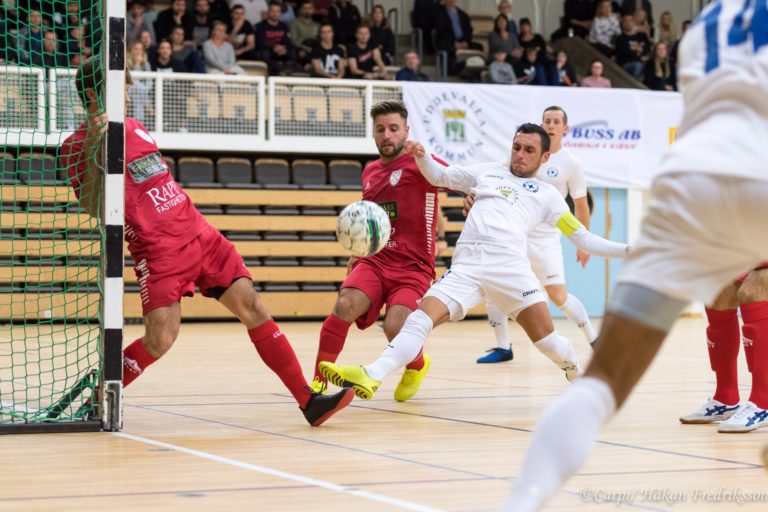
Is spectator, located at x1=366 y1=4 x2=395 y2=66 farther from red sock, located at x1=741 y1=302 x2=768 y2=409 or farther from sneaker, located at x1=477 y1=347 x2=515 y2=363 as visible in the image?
red sock, located at x1=741 y1=302 x2=768 y2=409

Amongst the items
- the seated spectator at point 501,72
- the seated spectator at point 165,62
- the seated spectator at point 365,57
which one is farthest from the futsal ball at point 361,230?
the seated spectator at point 501,72

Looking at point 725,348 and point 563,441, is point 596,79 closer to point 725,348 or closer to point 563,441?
point 725,348

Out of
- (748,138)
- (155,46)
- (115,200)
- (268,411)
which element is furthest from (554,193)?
(155,46)

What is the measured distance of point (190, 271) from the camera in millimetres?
5273

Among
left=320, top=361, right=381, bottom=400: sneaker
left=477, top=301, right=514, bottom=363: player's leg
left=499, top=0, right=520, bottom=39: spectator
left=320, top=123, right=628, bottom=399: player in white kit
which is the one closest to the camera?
left=320, top=361, right=381, bottom=400: sneaker

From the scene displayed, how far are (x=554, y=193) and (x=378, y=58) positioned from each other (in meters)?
11.4

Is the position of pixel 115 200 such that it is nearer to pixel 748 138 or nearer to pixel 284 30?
pixel 748 138

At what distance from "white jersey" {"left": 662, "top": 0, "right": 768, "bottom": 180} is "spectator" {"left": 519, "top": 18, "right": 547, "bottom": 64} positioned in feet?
54.0

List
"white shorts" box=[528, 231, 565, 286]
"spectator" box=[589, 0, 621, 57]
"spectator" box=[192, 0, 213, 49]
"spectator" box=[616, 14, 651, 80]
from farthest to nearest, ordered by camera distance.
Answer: "spectator" box=[589, 0, 621, 57] → "spectator" box=[616, 14, 651, 80] → "spectator" box=[192, 0, 213, 49] → "white shorts" box=[528, 231, 565, 286]

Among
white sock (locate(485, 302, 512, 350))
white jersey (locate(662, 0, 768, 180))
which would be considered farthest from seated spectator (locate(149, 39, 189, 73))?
white jersey (locate(662, 0, 768, 180))

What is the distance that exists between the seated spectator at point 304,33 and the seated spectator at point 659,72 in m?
5.60

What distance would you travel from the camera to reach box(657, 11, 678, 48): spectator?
20.2 metres

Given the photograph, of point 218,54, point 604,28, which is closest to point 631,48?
point 604,28

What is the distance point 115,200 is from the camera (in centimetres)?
500
